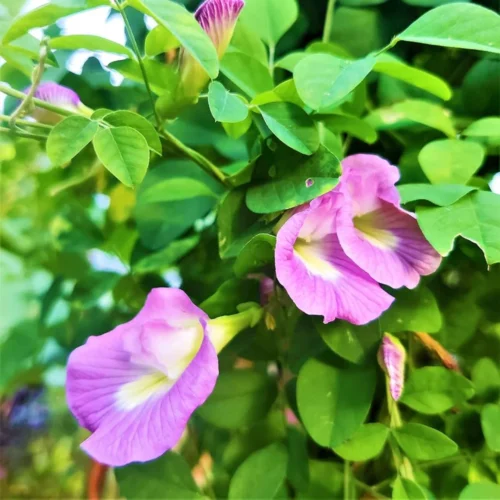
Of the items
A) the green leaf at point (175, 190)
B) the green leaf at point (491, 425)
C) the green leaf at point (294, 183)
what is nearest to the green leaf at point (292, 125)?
the green leaf at point (294, 183)

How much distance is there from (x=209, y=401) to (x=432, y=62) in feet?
1.27

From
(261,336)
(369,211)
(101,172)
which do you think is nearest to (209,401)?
(261,336)

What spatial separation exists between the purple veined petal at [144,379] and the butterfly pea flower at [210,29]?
14cm

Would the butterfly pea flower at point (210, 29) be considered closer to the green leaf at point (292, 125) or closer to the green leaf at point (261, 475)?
the green leaf at point (292, 125)

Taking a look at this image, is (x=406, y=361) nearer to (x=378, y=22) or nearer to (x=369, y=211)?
(x=369, y=211)

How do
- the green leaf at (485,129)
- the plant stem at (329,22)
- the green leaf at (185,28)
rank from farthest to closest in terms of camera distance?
the plant stem at (329,22)
the green leaf at (485,129)
the green leaf at (185,28)

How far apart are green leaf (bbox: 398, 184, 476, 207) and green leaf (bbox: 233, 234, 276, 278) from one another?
3.8 inches

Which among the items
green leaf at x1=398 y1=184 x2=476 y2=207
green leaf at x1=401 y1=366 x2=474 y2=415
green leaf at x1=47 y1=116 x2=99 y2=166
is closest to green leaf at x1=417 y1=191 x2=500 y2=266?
green leaf at x1=398 y1=184 x2=476 y2=207

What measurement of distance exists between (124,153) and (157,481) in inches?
9.6

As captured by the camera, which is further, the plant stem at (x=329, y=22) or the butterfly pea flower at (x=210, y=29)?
the plant stem at (x=329, y=22)

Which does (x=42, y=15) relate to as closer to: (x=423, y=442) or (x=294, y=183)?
(x=294, y=183)

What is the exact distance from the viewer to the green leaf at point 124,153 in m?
0.33

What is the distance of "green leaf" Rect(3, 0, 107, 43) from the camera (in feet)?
1.04

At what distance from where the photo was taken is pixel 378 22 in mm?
549
